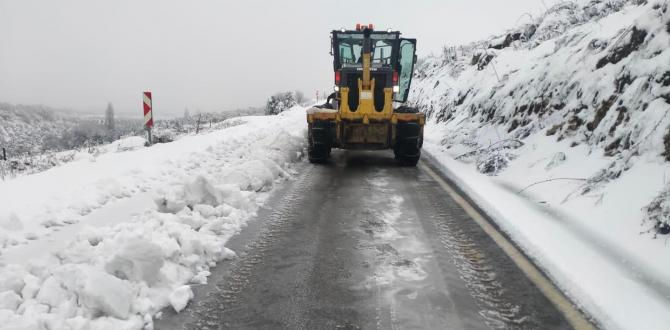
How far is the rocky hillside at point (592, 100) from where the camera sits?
20.2ft

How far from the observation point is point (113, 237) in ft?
14.6

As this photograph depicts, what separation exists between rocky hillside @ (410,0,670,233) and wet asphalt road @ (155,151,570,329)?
2.00 metres

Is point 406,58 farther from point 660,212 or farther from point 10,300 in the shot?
point 10,300

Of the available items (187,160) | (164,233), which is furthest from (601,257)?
(187,160)

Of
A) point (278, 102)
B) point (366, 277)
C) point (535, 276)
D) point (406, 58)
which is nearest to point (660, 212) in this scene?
point (535, 276)

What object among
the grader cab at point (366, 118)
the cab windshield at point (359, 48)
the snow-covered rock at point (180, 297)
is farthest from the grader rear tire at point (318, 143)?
the snow-covered rock at point (180, 297)

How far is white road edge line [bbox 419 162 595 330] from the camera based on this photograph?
Answer: 3.22 meters

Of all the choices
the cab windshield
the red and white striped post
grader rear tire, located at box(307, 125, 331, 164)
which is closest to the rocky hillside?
the cab windshield

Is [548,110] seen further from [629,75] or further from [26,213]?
[26,213]

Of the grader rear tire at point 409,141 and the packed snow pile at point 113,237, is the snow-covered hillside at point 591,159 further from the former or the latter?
the packed snow pile at point 113,237

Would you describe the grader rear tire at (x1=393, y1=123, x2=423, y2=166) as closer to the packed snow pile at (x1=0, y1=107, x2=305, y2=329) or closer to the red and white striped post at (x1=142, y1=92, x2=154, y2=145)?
the packed snow pile at (x1=0, y1=107, x2=305, y2=329)

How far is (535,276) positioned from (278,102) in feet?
165

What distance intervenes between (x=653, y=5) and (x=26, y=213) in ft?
31.2

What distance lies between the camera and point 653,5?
7.61 m
